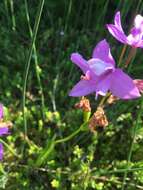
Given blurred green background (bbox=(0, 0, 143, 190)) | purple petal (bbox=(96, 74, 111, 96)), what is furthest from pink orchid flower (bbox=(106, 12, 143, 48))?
blurred green background (bbox=(0, 0, 143, 190))

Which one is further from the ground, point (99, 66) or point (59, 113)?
point (59, 113)

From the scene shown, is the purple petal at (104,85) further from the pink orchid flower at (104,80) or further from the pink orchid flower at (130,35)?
the pink orchid flower at (130,35)

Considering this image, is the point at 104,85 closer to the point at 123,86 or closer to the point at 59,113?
the point at 123,86

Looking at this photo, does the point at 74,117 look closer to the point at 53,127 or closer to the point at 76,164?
the point at 53,127

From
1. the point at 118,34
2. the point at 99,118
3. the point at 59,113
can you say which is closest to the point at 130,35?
the point at 118,34

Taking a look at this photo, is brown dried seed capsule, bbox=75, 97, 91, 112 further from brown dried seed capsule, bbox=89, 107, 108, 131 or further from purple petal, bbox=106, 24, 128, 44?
purple petal, bbox=106, 24, 128, 44

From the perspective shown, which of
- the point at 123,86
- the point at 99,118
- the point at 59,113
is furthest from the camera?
the point at 59,113

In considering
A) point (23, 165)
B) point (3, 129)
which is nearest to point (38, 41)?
point (23, 165)
